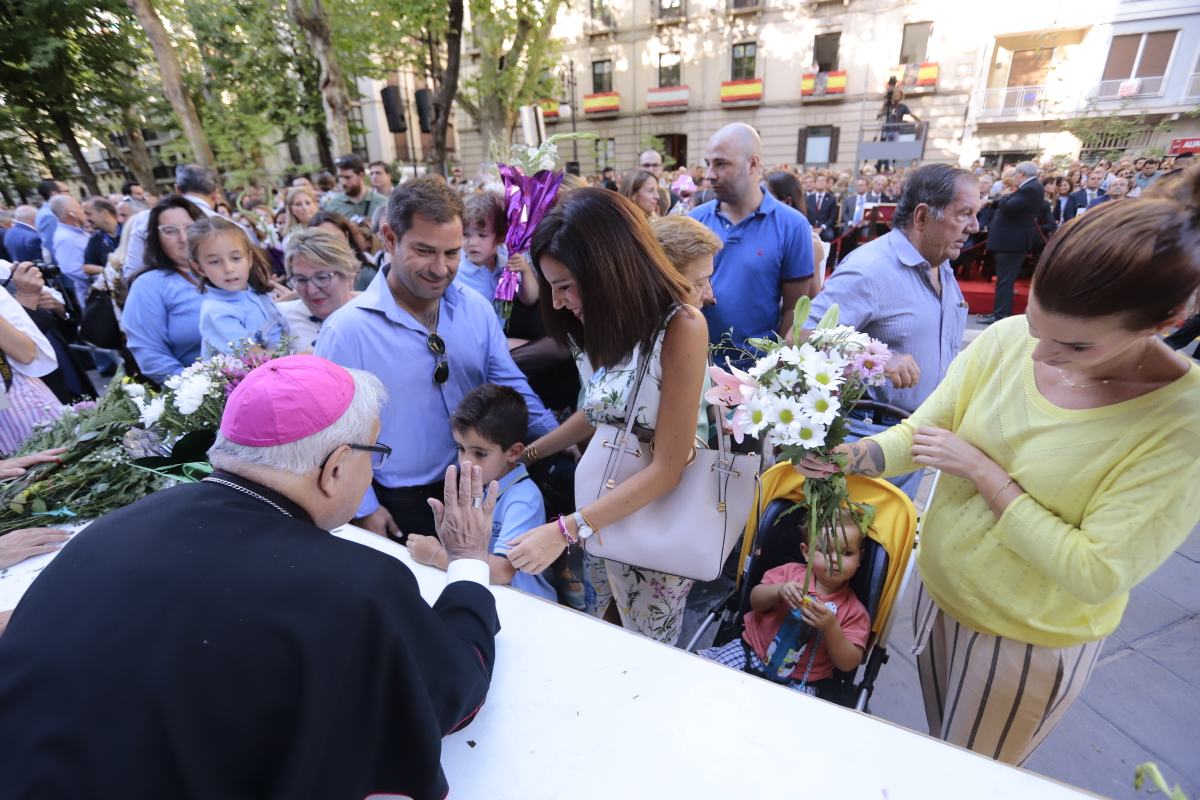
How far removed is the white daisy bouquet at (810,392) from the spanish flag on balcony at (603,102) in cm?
2840

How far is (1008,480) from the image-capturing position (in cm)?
133

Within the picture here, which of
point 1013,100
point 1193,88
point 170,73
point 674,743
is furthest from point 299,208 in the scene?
point 1193,88

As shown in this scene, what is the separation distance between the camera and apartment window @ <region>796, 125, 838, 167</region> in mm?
23598

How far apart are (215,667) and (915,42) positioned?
28.5m

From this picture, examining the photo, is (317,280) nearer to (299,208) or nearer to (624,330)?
(624,330)

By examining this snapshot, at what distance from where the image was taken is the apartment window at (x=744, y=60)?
79.6ft

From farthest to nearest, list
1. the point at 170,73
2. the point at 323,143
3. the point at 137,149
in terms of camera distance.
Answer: the point at 323,143, the point at 137,149, the point at 170,73

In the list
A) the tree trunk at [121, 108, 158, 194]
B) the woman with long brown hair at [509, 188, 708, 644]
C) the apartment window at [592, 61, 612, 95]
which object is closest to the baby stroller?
the woman with long brown hair at [509, 188, 708, 644]

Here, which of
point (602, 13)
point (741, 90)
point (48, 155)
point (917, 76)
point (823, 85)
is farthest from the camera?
point (602, 13)

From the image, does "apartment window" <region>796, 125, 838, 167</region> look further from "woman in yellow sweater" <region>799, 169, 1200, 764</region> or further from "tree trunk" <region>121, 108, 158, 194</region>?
"woman in yellow sweater" <region>799, 169, 1200, 764</region>

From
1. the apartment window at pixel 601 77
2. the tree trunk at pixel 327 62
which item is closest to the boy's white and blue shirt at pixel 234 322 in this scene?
the tree trunk at pixel 327 62

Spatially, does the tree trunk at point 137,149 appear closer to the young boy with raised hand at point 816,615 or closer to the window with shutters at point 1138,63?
the young boy with raised hand at point 816,615

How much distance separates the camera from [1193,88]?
65.8 feet

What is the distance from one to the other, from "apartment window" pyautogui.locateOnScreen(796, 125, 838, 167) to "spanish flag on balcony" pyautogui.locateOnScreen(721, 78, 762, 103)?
255cm
